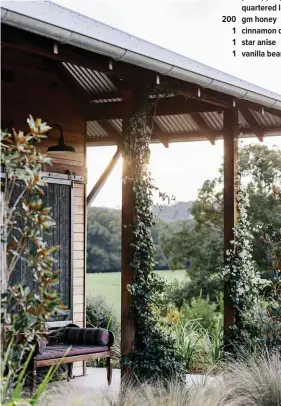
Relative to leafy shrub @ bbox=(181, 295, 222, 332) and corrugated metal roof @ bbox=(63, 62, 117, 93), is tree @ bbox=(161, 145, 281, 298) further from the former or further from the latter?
corrugated metal roof @ bbox=(63, 62, 117, 93)

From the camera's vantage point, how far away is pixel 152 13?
17.7 metres

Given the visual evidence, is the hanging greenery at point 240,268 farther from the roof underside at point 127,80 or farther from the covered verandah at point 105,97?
the roof underside at point 127,80

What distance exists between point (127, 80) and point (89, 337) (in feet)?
9.22

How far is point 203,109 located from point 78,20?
366 cm

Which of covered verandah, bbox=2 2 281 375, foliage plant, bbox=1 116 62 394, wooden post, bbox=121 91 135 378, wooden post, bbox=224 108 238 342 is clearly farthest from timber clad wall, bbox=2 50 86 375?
foliage plant, bbox=1 116 62 394

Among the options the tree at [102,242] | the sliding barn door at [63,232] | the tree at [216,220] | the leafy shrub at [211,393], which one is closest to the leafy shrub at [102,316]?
the sliding barn door at [63,232]

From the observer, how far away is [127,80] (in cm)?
728

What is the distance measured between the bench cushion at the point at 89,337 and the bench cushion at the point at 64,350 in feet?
0.24

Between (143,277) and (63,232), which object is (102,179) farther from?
(143,277)

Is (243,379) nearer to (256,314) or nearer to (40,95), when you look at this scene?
(256,314)

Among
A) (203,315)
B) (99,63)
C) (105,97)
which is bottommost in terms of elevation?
(203,315)

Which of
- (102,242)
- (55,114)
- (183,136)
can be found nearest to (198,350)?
(183,136)

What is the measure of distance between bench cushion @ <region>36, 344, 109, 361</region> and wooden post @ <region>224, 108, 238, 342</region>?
4.75ft

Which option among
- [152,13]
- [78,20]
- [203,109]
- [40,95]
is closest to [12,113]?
[40,95]
